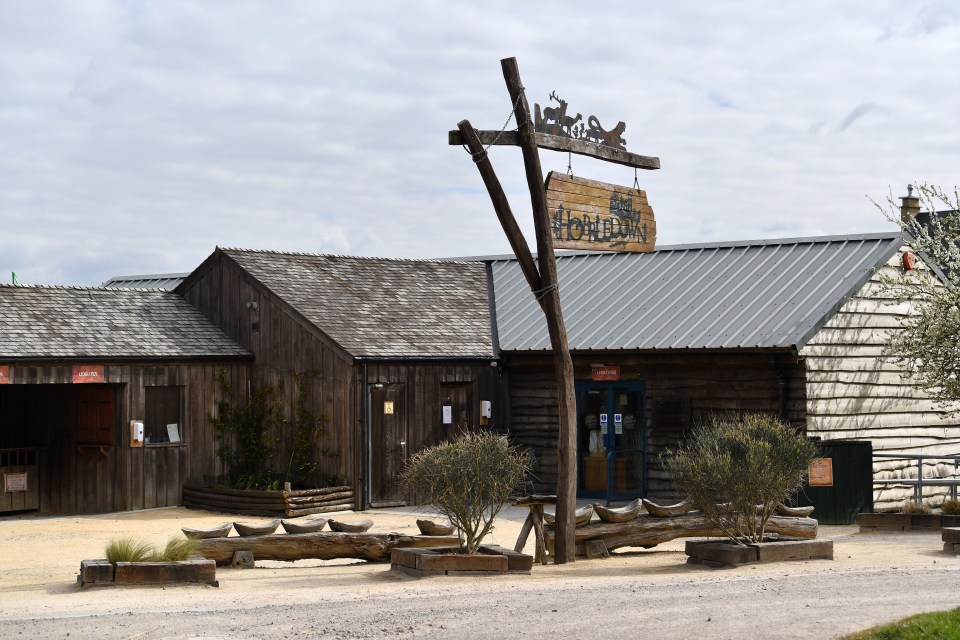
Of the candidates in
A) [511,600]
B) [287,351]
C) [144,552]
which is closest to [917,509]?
[511,600]

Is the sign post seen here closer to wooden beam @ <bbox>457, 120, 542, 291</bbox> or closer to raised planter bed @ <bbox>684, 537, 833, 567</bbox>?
wooden beam @ <bbox>457, 120, 542, 291</bbox>

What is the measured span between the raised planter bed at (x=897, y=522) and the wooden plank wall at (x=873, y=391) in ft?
8.11

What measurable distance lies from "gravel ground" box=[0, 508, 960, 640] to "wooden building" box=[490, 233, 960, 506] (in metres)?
4.96

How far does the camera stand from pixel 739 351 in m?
20.8

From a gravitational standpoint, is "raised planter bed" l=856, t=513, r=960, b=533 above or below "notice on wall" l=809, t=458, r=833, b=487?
below

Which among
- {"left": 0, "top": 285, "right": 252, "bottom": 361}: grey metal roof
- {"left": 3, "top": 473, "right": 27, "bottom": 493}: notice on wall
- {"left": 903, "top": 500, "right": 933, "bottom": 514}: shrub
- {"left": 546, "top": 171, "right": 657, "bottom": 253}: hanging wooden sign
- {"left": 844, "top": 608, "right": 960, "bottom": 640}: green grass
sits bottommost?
{"left": 844, "top": 608, "right": 960, "bottom": 640}: green grass

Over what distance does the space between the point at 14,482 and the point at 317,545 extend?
10629 mm

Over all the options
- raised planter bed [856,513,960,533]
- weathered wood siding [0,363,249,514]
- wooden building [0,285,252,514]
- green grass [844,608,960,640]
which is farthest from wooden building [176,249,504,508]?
green grass [844,608,960,640]

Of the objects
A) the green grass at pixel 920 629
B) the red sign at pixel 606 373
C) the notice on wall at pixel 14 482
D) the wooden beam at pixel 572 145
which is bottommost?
the green grass at pixel 920 629

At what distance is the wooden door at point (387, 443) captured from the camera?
22281mm

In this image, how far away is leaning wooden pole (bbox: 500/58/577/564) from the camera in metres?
14.6

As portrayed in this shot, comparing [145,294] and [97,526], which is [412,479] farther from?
[145,294]

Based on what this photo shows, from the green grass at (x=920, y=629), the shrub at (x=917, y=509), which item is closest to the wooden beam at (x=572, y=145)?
the shrub at (x=917, y=509)

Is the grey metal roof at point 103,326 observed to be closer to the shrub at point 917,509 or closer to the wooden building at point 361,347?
the wooden building at point 361,347
